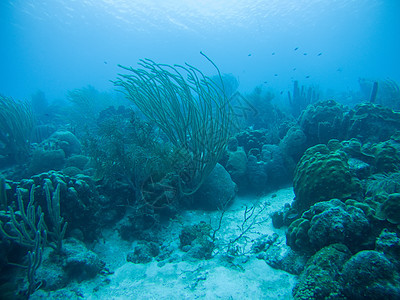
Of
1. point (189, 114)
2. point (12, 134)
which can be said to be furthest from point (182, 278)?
point (12, 134)

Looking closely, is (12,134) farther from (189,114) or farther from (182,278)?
(182,278)

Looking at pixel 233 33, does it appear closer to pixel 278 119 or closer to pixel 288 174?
pixel 278 119

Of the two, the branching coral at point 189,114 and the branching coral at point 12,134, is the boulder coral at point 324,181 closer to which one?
the branching coral at point 189,114

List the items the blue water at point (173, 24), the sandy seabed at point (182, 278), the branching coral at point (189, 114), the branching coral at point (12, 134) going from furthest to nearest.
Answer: the blue water at point (173, 24), the branching coral at point (12, 134), the branching coral at point (189, 114), the sandy seabed at point (182, 278)

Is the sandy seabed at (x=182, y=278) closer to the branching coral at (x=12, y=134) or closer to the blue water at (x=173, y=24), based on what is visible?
the branching coral at (x=12, y=134)

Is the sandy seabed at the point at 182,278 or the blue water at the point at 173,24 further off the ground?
the blue water at the point at 173,24

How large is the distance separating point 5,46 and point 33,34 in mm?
7616

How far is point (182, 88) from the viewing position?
4582mm

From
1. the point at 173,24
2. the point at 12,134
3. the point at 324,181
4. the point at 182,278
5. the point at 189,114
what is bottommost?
the point at 182,278

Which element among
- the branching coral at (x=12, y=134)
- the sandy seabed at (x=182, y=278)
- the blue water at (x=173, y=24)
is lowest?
the sandy seabed at (x=182, y=278)

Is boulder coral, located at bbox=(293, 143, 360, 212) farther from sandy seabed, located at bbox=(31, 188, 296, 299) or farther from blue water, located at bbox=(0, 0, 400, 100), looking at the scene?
blue water, located at bbox=(0, 0, 400, 100)

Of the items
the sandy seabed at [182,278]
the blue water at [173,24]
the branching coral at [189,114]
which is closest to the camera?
the sandy seabed at [182,278]

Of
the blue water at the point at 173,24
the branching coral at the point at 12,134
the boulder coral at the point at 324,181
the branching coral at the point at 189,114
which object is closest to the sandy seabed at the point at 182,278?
the boulder coral at the point at 324,181

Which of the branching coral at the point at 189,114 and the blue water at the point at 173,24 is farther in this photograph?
the blue water at the point at 173,24
